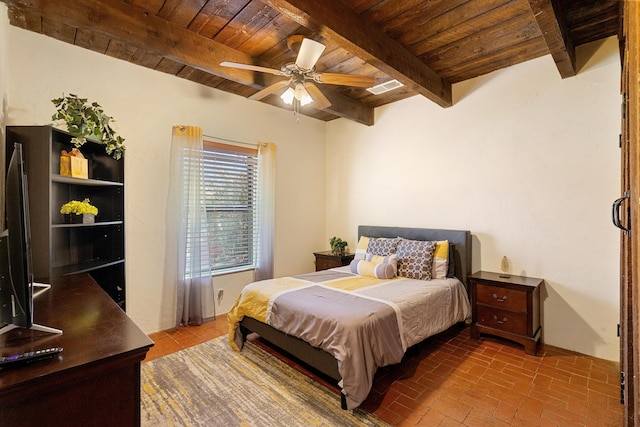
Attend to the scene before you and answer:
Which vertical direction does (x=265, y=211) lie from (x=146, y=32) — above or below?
below

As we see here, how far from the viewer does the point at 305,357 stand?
7.47 feet

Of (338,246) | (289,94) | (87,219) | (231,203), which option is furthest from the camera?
(338,246)

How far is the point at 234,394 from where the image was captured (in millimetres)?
2135

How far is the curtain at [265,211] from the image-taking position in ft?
13.0

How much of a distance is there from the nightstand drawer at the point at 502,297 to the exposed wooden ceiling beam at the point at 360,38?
2.08 meters

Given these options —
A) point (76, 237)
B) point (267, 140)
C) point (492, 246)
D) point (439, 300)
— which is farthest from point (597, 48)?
point (76, 237)

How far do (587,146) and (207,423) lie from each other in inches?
149

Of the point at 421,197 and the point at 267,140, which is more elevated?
the point at 267,140

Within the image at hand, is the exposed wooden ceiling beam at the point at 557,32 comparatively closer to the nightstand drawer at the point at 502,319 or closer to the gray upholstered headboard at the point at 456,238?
the gray upholstered headboard at the point at 456,238

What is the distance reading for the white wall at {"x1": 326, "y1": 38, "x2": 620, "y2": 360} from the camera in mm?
2611

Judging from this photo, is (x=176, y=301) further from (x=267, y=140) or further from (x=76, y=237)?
(x=267, y=140)

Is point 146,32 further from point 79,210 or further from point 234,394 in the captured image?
point 234,394

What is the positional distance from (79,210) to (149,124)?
125cm

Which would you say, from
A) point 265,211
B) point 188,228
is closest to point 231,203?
point 265,211
